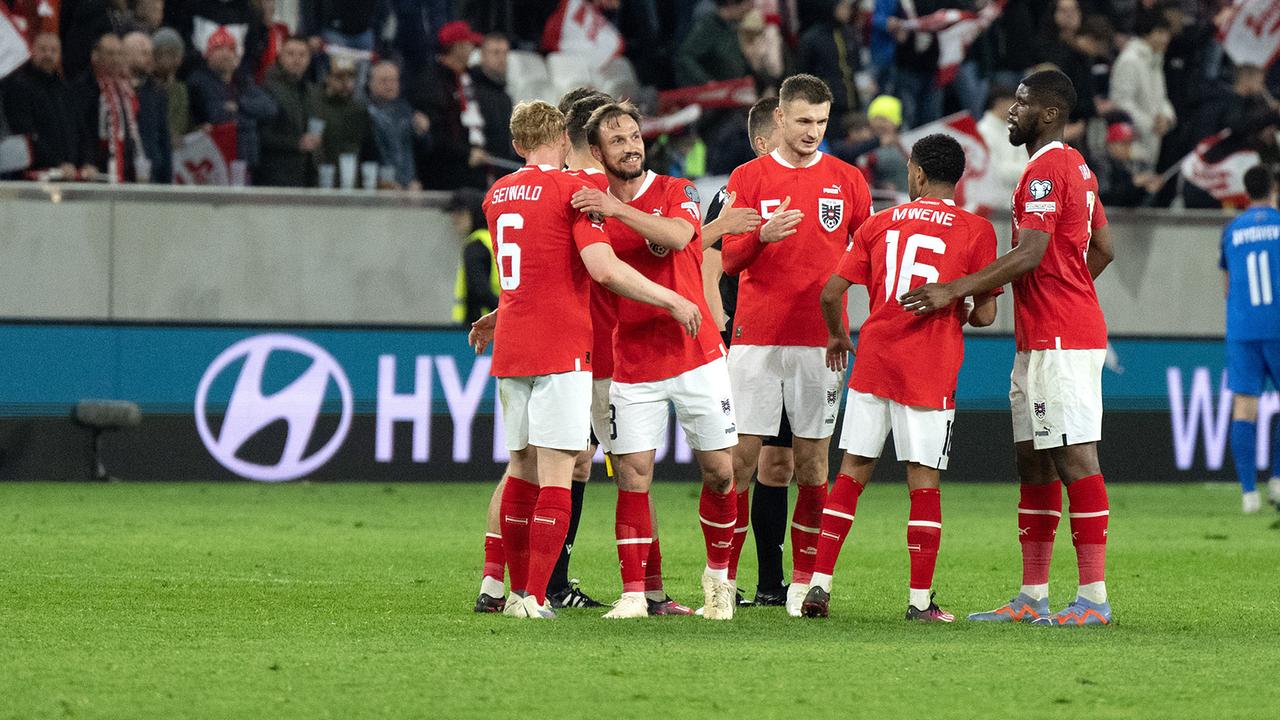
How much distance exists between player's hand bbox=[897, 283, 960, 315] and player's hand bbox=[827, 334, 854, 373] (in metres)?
0.48

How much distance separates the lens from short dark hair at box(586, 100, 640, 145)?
786 cm

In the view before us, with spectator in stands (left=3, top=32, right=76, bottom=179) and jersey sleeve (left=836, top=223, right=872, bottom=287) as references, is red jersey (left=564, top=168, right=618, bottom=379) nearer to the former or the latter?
jersey sleeve (left=836, top=223, right=872, bottom=287)

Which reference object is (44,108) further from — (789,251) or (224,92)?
(789,251)

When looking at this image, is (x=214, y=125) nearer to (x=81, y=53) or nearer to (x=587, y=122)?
(x=81, y=53)

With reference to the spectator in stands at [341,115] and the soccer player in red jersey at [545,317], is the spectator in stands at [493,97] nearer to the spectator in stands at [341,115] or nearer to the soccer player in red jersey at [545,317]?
the spectator in stands at [341,115]

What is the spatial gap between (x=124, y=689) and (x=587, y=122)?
10.3ft

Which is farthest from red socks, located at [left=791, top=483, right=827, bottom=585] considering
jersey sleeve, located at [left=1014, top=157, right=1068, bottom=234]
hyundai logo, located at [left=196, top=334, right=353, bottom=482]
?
hyundai logo, located at [left=196, top=334, right=353, bottom=482]

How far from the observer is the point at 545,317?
7.81 m

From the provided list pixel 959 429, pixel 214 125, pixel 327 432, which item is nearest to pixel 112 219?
pixel 214 125

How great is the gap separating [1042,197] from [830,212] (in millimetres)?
1104

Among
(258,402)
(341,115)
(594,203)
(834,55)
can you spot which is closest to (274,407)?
(258,402)

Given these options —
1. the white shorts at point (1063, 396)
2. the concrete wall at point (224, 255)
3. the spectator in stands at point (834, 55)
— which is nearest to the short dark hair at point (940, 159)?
the white shorts at point (1063, 396)

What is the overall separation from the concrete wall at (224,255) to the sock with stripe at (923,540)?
8.92 m

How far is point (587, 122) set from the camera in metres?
7.94
